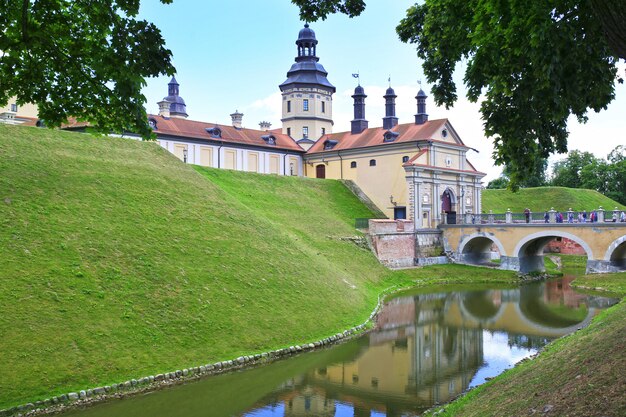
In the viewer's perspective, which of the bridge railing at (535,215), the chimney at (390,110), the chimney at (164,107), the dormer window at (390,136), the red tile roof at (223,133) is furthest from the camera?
the chimney at (164,107)

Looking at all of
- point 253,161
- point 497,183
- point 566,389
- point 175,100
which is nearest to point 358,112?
point 253,161

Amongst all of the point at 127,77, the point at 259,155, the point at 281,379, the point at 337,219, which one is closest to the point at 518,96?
the point at 127,77

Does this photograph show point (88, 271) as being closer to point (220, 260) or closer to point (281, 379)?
point (220, 260)

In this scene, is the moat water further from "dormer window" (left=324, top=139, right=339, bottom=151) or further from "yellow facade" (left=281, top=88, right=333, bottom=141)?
"yellow facade" (left=281, top=88, right=333, bottom=141)

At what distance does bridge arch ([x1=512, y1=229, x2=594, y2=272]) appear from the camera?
139 feet

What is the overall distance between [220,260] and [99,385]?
33.2 feet

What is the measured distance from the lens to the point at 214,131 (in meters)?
52.8

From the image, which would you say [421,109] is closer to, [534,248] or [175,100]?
[534,248]

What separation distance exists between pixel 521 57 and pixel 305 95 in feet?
169

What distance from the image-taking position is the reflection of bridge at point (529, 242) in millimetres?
40969

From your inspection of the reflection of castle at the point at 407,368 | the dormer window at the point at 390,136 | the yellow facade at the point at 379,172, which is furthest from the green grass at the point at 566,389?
the dormer window at the point at 390,136

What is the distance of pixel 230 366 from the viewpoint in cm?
1859

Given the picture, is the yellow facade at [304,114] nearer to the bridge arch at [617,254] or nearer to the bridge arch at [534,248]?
the bridge arch at [534,248]

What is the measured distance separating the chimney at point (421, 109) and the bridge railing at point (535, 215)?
930 cm
